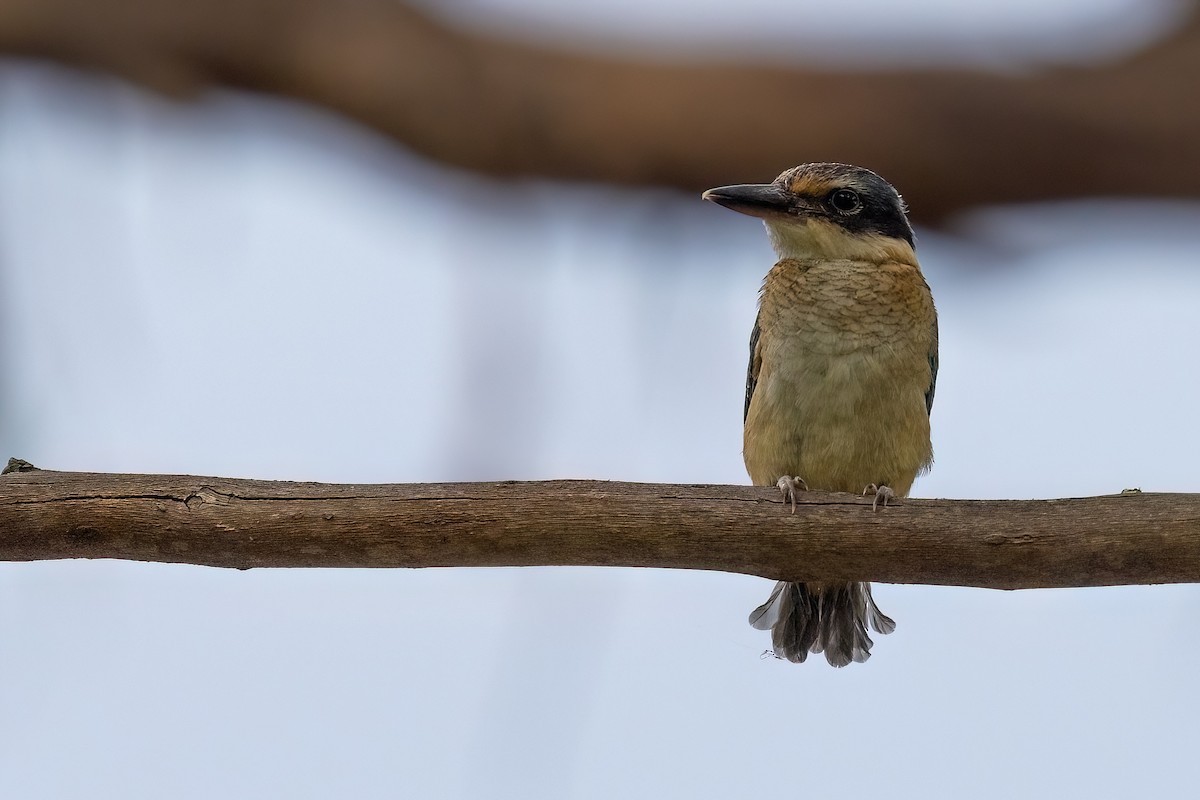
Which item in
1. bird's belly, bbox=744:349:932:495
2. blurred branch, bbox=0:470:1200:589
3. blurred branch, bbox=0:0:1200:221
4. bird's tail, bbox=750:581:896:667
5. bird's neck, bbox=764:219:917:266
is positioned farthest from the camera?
bird's neck, bbox=764:219:917:266

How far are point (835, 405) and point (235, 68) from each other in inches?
65.3

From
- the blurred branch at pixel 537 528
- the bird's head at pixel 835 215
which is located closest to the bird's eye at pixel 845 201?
the bird's head at pixel 835 215

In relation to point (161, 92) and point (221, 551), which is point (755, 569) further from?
point (161, 92)

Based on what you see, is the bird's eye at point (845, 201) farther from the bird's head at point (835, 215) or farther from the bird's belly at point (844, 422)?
the bird's belly at point (844, 422)

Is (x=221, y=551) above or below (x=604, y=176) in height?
below

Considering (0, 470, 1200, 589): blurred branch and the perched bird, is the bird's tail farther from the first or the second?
(0, 470, 1200, 589): blurred branch

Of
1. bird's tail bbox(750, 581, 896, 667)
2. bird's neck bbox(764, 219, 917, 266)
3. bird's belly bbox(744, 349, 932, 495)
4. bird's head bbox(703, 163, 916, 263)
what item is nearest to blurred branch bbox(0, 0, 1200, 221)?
bird's head bbox(703, 163, 916, 263)

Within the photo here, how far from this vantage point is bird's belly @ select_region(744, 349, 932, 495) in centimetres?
336

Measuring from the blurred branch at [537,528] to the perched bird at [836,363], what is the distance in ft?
2.63

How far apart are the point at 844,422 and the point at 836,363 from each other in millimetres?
153

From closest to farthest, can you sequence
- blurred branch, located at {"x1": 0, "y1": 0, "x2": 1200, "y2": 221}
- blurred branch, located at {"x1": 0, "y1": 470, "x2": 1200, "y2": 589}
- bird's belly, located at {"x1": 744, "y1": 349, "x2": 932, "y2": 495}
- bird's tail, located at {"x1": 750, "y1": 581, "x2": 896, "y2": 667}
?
blurred branch, located at {"x1": 0, "y1": 470, "x2": 1200, "y2": 589} < blurred branch, located at {"x1": 0, "y1": 0, "x2": 1200, "y2": 221} < bird's belly, located at {"x1": 744, "y1": 349, "x2": 932, "y2": 495} < bird's tail, located at {"x1": 750, "y1": 581, "x2": 896, "y2": 667}

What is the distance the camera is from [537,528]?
245cm

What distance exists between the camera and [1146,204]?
3305 mm

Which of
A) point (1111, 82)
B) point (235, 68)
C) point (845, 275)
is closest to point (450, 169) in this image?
point (235, 68)
